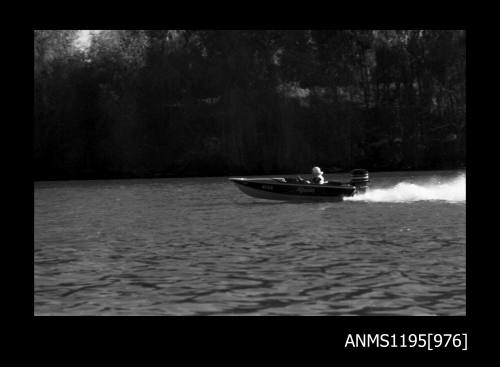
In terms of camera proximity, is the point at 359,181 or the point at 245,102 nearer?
the point at 359,181

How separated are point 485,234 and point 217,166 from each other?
182 ft

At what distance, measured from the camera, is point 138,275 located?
49.0ft

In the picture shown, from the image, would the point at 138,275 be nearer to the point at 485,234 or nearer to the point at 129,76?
the point at 485,234

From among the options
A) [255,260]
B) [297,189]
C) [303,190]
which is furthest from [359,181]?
[255,260]

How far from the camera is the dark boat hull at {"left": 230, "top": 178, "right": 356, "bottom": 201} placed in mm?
31969

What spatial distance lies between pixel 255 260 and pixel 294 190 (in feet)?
51.3

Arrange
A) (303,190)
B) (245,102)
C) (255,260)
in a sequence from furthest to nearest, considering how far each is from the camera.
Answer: (245,102)
(303,190)
(255,260)

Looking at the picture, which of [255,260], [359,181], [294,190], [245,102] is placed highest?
[245,102]

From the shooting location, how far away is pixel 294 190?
3209 cm

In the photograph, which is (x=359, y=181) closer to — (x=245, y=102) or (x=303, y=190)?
(x=303, y=190)

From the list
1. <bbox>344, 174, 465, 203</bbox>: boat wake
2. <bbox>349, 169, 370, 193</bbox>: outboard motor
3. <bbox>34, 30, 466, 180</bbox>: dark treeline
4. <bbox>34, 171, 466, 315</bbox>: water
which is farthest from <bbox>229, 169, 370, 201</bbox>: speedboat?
<bbox>34, 30, 466, 180</bbox>: dark treeline

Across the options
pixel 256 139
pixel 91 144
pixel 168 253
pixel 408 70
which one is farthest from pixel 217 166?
pixel 168 253

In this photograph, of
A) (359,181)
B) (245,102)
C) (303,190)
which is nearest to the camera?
(303,190)

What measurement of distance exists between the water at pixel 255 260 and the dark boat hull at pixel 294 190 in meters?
0.72
